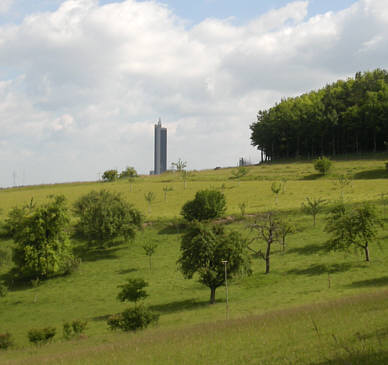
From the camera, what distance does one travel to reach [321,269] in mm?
46531

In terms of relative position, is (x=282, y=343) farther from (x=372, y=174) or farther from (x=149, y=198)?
(x=372, y=174)

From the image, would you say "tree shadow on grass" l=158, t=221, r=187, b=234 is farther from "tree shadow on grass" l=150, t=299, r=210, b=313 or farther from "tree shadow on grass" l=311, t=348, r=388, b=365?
"tree shadow on grass" l=311, t=348, r=388, b=365

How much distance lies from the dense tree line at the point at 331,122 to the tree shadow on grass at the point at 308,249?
265ft

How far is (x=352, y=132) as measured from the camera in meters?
134

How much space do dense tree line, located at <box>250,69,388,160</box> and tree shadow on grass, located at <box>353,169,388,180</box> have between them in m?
28.3

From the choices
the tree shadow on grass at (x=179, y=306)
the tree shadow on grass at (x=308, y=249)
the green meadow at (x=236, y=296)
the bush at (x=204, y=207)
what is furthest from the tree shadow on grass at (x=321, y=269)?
the bush at (x=204, y=207)

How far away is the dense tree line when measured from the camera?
12812 cm

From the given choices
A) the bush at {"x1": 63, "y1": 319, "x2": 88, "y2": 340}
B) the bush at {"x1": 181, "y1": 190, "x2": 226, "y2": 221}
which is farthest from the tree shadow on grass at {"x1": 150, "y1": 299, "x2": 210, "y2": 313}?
the bush at {"x1": 181, "y1": 190, "x2": 226, "y2": 221}

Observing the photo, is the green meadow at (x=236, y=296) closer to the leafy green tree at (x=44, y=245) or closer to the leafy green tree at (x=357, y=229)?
the leafy green tree at (x=357, y=229)

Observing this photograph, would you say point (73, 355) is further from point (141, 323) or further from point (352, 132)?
point (352, 132)

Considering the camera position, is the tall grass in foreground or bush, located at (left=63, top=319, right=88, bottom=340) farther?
bush, located at (left=63, top=319, right=88, bottom=340)

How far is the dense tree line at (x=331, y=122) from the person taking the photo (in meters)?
128

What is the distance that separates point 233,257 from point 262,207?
33640mm

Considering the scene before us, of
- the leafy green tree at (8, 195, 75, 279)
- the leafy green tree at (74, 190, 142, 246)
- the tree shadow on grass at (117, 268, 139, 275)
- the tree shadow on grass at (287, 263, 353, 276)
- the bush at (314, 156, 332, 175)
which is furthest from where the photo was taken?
the bush at (314, 156, 332, 175)
